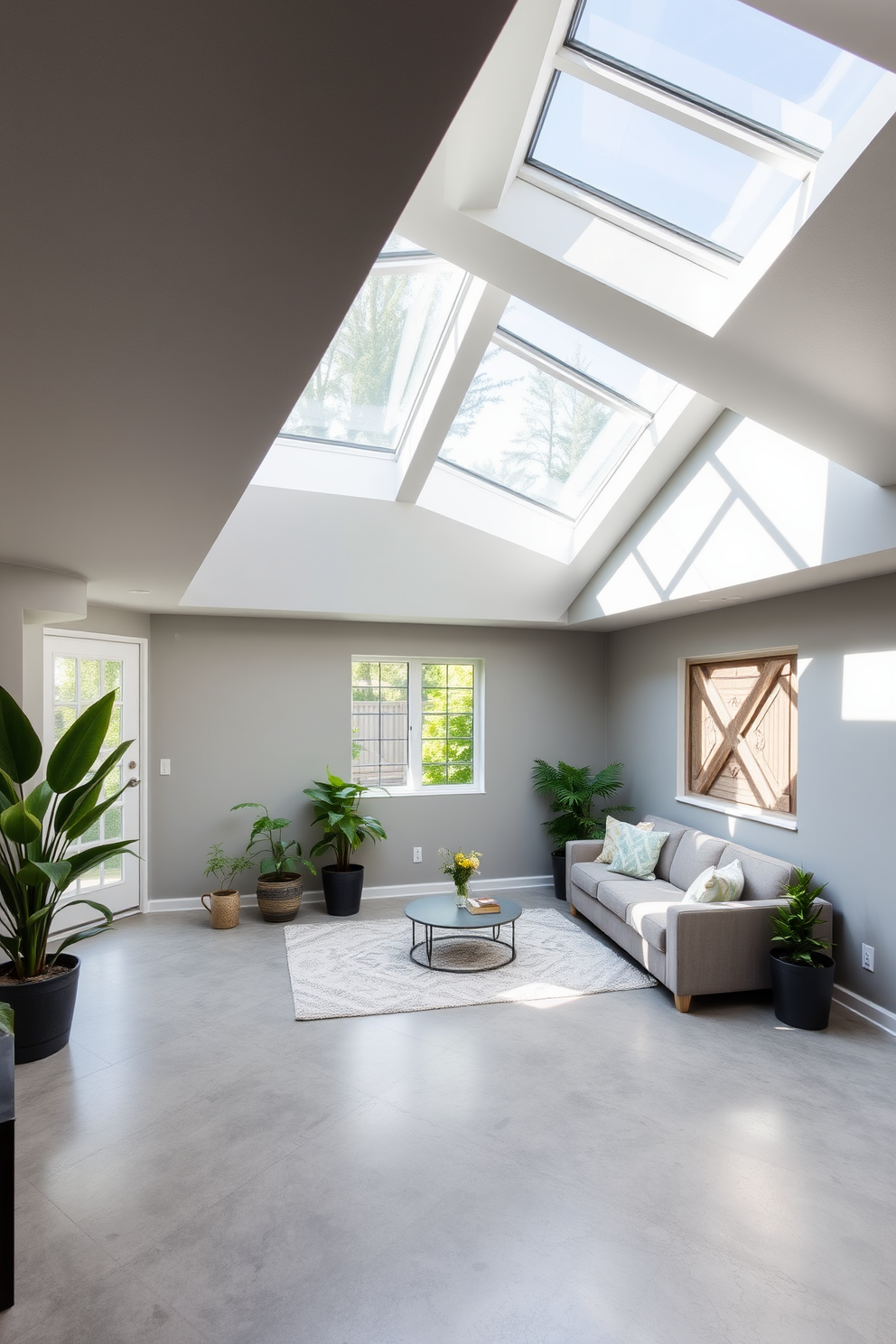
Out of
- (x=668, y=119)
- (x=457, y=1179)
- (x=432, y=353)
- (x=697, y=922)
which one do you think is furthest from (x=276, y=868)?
(x=668, y=119)

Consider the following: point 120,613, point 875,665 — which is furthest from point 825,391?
point 120,613

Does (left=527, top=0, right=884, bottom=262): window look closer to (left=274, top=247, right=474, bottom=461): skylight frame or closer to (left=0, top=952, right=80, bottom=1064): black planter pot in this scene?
(left=274, top=247, right=474, bottom=461): skylight frame

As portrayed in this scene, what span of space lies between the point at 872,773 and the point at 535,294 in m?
2.90

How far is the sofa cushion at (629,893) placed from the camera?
16.2 feet

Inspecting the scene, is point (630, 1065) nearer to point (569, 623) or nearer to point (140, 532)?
point (140, 532)

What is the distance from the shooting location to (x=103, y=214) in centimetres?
122

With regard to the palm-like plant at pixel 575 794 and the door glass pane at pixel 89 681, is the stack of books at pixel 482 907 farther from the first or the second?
the door glass pane at pixel 89 681

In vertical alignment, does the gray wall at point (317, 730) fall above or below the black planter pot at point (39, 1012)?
above

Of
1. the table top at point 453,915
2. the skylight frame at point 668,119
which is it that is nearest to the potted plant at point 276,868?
the table top at point 453,915

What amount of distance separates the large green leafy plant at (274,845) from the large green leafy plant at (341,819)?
0.61 feet

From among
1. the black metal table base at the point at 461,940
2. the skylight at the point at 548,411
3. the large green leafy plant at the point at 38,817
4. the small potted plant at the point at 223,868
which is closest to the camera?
the large green leafy plant at the point at 38,817

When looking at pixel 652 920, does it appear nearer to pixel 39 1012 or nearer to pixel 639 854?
pixel 639 854

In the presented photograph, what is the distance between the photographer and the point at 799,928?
13.2ft

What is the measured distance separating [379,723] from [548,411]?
2.98 metres
